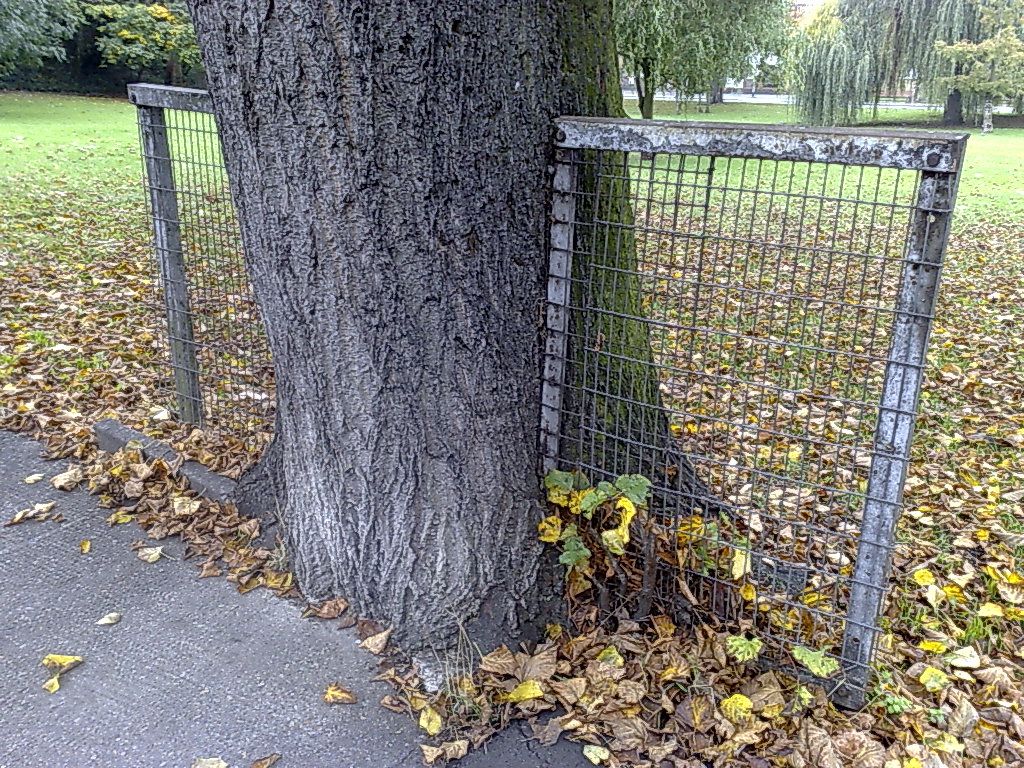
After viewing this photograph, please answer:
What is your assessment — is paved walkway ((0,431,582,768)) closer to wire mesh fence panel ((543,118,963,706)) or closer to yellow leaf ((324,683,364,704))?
yellow leaf ((324,683,364,704))

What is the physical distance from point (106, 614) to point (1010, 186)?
15958 millimetres

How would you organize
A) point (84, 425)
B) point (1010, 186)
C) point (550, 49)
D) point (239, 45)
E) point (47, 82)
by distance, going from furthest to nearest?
point (47, 82) → point (1010, 186) → point (84, 425) → point (550, 49) → point (239, 45)

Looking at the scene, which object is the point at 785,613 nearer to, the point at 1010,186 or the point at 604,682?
the point at 604,682

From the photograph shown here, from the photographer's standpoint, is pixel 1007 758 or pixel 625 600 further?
pixel 625 600

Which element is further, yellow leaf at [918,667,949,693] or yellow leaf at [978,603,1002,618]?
yellow leaf at [978,603,1002,618]

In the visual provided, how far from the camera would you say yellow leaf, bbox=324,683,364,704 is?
225cm

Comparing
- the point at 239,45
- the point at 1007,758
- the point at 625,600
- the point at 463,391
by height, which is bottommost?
the point at 1007,758

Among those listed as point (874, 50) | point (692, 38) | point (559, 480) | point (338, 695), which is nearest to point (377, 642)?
point (338, 695)

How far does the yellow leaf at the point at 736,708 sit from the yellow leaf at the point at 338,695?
97cm

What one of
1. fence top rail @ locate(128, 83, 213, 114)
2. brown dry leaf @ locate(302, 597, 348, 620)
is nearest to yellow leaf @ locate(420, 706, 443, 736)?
brown dry leaf @ locate(302, 597, 348, 620)

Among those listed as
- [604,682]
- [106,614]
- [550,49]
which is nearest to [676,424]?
[604,682]

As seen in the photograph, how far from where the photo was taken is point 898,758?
2.11 metres

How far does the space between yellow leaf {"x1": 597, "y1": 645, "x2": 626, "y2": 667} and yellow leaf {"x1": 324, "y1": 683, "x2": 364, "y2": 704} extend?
680 millimetres

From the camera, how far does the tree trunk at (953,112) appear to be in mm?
32094
